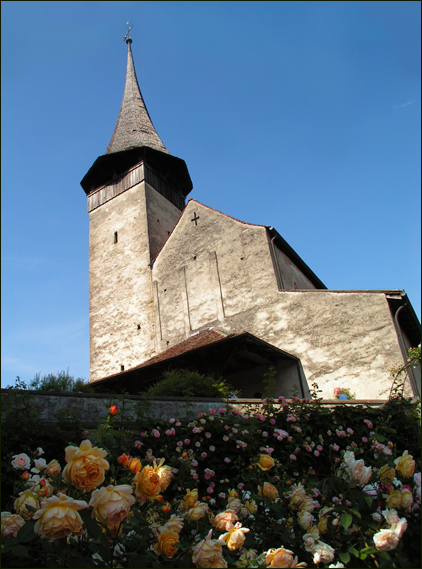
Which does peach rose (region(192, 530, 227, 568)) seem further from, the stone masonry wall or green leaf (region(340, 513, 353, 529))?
the stone masonry wall

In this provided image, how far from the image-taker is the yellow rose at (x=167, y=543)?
2053mm

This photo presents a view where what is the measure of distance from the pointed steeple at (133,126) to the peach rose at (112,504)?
1914cm

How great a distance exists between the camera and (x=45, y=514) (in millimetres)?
1729

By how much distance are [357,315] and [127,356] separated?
28.0 feet

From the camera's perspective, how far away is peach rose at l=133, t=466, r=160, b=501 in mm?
2097

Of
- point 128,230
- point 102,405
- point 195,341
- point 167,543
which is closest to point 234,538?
point 167,543

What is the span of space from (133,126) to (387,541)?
2198cm

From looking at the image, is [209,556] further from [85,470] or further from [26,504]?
[26,504]

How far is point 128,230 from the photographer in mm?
18359

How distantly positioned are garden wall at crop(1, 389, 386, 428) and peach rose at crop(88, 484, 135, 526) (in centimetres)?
308

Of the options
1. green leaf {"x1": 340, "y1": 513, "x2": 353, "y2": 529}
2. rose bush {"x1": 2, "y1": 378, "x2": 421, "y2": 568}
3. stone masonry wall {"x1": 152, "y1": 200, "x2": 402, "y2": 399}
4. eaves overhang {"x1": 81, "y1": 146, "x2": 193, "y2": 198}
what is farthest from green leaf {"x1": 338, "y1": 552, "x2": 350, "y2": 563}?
eaves overhang {"x1": 81, "y1": 146, "x2": 193, "y2": 198}

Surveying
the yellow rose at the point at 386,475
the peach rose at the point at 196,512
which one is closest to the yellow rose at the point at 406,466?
the yellow rose at the point at 386,475

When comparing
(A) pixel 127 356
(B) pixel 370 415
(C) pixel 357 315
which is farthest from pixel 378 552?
(A) pixel 127 356

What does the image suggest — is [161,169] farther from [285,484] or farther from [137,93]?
[285,484]
